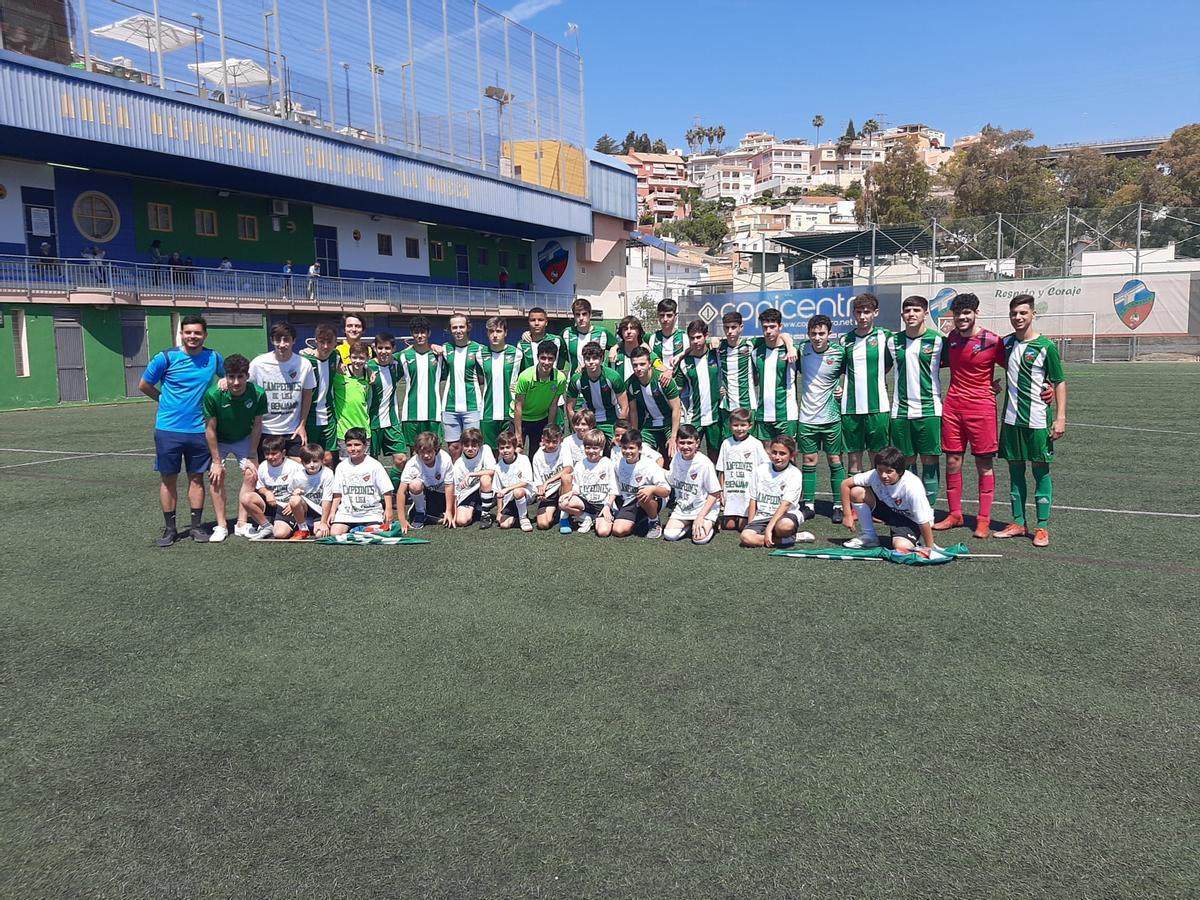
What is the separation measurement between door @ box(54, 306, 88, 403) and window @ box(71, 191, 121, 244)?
3.02 m

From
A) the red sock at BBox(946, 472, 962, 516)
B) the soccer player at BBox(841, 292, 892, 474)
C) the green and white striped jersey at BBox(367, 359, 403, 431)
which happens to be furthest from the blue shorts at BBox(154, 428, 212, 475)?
the red sock at BBox(946, 472, 962, 516)

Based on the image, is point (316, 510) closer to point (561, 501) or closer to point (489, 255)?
point (561, 501)

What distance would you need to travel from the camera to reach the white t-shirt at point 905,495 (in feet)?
19.0

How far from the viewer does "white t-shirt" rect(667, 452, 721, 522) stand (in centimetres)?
668

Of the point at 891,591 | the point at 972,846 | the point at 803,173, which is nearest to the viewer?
the point at 972,846

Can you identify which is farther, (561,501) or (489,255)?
(489,255)

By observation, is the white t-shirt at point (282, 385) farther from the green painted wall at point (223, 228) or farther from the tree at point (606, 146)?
the tree at point (606, 146)

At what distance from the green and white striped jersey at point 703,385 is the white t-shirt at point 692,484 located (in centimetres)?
86

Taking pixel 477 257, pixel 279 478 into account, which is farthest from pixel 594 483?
pixel 477 257

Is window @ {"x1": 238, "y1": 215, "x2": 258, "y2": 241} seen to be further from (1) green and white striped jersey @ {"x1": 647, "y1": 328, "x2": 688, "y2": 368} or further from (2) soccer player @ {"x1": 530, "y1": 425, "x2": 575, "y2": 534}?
(2) soccer player @ {"x1": 530, "y1": 425, "x2": 575, "y2": 534}

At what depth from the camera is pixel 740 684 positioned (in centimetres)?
384

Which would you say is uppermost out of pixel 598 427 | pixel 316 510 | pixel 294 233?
pixel 294 233

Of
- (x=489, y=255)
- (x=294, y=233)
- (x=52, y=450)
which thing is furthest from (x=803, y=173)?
(x=52, y=450)

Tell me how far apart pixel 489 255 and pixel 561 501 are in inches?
1332
